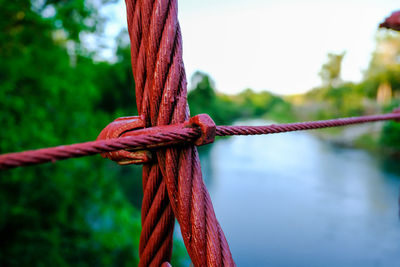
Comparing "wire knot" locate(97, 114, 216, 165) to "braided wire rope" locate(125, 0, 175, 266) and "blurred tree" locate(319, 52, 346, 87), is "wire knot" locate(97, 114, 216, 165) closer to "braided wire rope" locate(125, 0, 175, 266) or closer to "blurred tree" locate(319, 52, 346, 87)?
"braided wire rope" locate(125, 0, 175, 266)

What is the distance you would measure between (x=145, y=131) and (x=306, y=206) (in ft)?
23.1

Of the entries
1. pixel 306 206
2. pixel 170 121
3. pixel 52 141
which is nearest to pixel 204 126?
pixel 170 121

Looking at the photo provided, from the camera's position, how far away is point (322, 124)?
463 millimetres

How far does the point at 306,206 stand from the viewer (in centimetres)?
672

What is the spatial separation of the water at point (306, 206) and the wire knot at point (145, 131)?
4.91m

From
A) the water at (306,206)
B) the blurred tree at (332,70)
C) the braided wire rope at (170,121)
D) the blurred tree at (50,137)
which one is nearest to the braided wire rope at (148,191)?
the braided wire rope at (170,121)

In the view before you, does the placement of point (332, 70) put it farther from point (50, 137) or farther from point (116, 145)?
point (116, 145)

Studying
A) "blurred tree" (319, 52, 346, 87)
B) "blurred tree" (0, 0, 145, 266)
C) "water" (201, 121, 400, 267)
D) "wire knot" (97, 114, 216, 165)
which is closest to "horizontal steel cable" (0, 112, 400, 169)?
"wire knot" (97, 114, 216, 165)

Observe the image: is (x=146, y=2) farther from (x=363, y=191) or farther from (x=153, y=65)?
(x=363, y=191)

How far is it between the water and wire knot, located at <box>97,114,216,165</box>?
491cm

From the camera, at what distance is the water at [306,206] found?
5105 mm

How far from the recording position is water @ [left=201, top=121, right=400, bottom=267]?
16.8 ft

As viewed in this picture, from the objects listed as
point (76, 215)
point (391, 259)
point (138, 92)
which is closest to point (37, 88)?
point (76, 215)

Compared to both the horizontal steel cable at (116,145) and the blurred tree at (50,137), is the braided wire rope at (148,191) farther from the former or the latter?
the blurred tree at (50,137)
